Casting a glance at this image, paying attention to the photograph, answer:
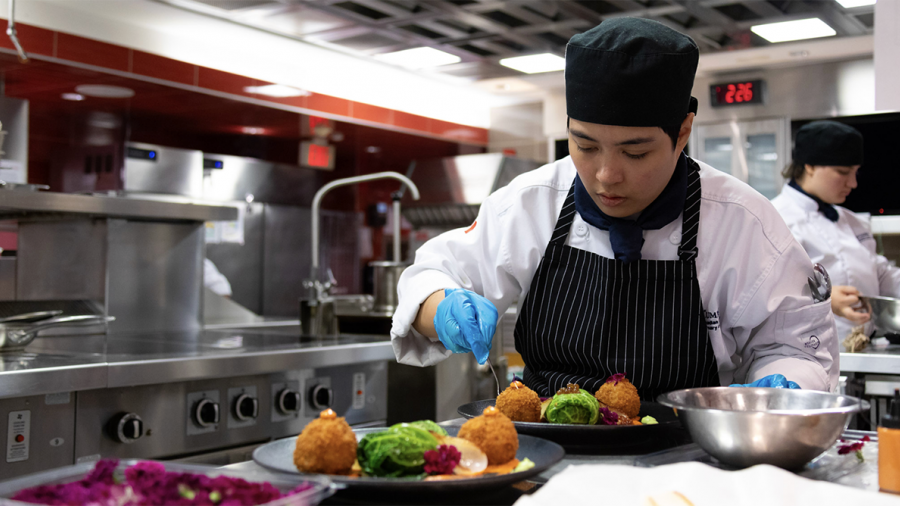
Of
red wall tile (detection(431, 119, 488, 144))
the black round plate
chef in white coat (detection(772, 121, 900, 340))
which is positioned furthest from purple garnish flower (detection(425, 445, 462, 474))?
red wall tile (detection(431, 119, 488, 144))

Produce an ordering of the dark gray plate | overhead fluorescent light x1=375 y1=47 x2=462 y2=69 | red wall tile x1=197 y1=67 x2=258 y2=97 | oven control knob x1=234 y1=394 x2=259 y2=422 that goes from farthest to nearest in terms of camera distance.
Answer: overhead fluorescent light x1=375 y1=47 x2=462 y2=69 < red wall tile x1=197 y1=67 x2=258 y2=97 < oven control knob x1=234 y1=394 x2=259 y2=422 < the dark gray plate

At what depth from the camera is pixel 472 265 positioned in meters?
1.75

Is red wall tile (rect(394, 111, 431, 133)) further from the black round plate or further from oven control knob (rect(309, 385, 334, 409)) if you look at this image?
the black round plate

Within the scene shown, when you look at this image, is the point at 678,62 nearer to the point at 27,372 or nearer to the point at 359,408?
the point at 27,372

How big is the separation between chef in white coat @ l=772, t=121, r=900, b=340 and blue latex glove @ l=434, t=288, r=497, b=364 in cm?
254

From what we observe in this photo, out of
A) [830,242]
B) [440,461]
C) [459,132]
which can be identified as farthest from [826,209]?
[459,132]

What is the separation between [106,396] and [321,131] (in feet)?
16.4

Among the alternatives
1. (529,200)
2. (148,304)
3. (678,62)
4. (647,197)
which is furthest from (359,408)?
(678,62)

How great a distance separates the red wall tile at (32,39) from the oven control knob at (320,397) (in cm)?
321

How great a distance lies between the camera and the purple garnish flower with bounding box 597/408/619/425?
1.20m

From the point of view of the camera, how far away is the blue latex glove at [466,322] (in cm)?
141

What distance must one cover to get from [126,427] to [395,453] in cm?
161

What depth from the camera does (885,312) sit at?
3.04 meters

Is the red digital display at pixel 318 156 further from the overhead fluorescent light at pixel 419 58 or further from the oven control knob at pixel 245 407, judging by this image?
the oven control knob at pixel 245 407
